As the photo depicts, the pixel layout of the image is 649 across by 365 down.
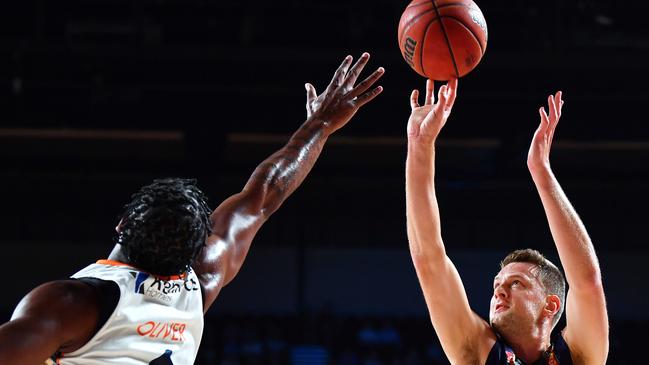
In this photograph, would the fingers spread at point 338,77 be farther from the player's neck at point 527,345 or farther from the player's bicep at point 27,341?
the player's bicep at point 27,341

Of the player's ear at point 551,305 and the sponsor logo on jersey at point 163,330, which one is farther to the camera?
the player's ear at point 551,305

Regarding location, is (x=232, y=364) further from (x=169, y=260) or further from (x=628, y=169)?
(x=169, y=260)

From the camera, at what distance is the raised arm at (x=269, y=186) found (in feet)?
7.65

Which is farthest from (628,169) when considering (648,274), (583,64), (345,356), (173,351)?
(173,351)

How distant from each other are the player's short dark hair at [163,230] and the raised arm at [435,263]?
1108 mm

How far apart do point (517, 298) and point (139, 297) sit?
1524mm

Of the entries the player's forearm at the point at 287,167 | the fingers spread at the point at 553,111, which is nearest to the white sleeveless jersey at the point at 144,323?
the player's forearm at the point at 287,167

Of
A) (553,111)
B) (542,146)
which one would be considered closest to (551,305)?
(542,146)

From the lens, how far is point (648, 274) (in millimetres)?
10844

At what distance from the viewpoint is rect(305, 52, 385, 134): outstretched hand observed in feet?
9.88

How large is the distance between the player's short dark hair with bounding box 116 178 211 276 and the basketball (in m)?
1.74

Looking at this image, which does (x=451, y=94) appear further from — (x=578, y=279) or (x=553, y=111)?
(x=578, y=279)

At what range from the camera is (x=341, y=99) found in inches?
121

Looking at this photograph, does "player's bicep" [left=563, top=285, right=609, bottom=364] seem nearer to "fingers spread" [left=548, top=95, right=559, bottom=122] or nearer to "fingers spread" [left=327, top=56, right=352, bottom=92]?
"fingers spread" [left=548, top=95, right=559, bottom=122]
